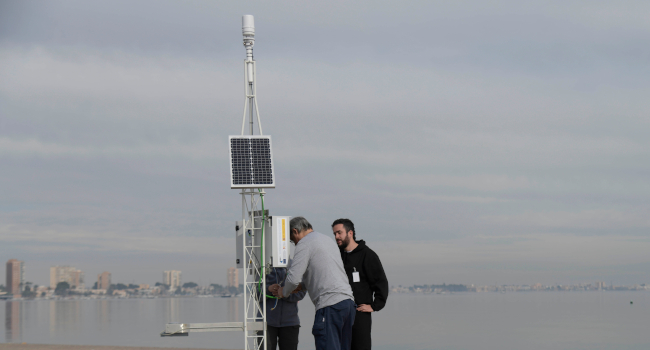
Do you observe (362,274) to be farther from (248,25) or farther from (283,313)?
(248,25)

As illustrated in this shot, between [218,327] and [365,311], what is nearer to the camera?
[365,311]

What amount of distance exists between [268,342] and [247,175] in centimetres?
213

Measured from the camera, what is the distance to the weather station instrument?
7.39 metres

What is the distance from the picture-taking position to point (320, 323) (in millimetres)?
5379

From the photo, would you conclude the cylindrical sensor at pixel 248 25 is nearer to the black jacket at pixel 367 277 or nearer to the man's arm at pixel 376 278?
the black jacket at pixel 367 277

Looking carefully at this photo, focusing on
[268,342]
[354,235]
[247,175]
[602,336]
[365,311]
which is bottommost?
[602,336]

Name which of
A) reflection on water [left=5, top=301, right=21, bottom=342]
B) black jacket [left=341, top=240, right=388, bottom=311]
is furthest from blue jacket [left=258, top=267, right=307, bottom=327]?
reflection on water [left=5, top=301, right=21, bottom=342]

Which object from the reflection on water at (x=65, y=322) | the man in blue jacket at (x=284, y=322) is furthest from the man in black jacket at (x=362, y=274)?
the reflection on water at (x=65, y=322)

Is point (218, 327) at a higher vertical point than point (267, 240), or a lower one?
lower

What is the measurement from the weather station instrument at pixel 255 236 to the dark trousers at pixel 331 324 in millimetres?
1994

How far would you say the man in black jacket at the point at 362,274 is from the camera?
6160 mm

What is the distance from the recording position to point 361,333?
19.9 feet

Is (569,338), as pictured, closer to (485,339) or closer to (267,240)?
(485,339)

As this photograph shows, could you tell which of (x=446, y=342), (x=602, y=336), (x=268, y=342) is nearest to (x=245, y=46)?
(x=268, y=342)
